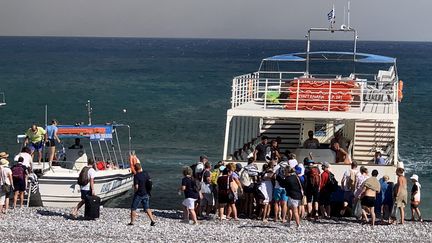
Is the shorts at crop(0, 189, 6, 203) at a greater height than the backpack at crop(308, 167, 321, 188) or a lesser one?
lesser

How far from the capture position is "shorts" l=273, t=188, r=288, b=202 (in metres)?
17.9

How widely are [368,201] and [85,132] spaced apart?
9.85 meters

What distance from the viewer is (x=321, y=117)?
2061 cm

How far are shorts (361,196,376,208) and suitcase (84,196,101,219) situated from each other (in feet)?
19.1

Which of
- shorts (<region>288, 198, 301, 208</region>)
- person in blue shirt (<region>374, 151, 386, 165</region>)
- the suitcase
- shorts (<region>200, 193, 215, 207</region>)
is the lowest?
the suitcase

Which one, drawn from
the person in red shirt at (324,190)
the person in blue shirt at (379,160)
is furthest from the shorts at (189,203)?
the person in blue shirt at (379,160)

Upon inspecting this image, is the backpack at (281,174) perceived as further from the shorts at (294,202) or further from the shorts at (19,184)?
the shorts at (19,184)

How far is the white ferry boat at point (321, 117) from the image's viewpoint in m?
20.6

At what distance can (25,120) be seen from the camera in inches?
2082

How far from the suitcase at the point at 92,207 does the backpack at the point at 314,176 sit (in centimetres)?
472

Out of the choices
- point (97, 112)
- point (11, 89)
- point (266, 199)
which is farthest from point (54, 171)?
point (11, 89)

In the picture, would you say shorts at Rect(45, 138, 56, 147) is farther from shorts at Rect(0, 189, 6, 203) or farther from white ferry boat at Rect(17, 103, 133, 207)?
shorts at Rect(0, 189, 6, 203)

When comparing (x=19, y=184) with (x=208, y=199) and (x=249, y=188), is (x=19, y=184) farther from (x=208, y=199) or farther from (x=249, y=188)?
(x=249, y=188)


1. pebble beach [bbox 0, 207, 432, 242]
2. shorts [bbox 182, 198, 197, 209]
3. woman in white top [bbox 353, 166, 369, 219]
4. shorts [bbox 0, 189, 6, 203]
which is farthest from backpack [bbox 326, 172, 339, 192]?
A: shorts [bbox 0, 189, 6, 203]
